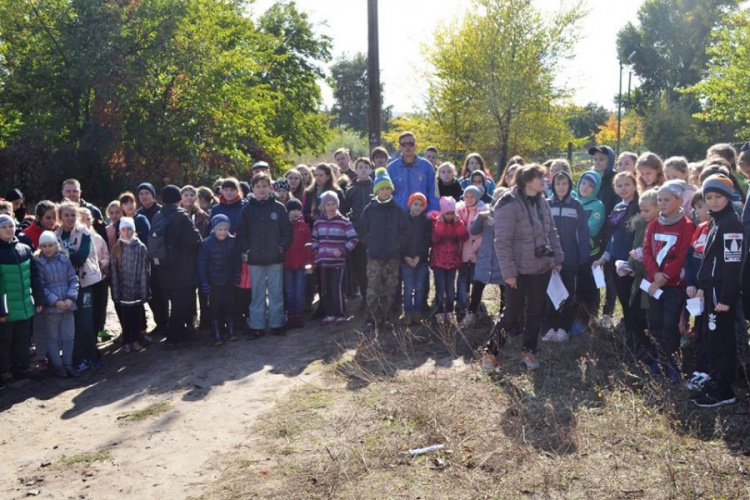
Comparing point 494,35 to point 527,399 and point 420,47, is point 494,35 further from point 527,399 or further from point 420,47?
point 527,399

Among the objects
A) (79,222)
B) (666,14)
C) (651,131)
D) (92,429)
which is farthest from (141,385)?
(666,14)

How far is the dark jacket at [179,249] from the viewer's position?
8.39 metres

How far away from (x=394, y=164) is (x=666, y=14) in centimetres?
6455

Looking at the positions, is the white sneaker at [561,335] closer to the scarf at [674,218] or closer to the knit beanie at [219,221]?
the scarf at [674,218]

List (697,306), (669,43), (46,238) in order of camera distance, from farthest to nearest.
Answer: (669,43)
(46,238)
(697,306)

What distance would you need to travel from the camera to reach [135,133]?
17.9 m

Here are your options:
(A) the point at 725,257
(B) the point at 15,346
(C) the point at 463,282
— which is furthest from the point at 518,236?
(B) the point at 15,346

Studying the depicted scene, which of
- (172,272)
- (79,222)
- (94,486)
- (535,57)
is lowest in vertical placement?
(94,486)

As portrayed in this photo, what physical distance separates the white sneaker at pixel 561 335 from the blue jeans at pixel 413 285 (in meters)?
1.89

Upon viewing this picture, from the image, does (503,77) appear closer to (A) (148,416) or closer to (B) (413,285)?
(B) (413,285)

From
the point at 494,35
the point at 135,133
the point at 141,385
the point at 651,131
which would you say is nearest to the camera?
the point at 141,385

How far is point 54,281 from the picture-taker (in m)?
7.37

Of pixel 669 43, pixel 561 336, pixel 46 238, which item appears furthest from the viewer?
pixel 669 43

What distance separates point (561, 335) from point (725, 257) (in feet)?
8.04
